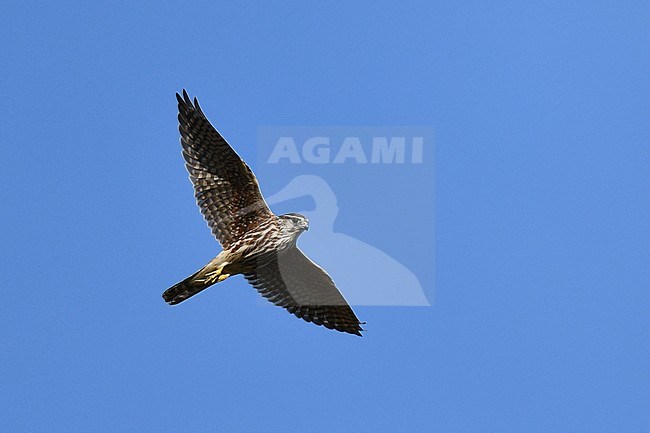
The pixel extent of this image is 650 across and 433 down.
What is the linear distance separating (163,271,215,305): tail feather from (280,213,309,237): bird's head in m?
1.31

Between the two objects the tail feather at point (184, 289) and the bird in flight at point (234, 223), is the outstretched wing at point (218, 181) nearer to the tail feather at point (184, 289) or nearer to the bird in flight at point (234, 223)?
the bird in flight at point (234, 223)

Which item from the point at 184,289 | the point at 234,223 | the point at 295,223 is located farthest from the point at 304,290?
the point at 184,289

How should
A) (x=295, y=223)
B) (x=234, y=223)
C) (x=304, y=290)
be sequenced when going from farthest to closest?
1. (x=304, y=290)
2. (x=234, y=223)
3. (x=295, y=223)

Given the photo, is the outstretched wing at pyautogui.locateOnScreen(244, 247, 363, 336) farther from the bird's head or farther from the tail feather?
the tail feather

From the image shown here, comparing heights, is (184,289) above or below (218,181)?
below

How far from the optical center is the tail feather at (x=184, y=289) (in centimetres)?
1225

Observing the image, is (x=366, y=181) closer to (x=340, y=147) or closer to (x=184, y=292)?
(x=340, y=147)

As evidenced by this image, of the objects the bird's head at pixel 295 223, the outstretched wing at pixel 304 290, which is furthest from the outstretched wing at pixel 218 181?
the outstretched wing at pixel 304 290

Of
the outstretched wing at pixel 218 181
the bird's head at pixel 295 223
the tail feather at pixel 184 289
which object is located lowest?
the tail feather at pixel 184 289

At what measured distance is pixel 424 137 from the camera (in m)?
12.8

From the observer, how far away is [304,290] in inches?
537

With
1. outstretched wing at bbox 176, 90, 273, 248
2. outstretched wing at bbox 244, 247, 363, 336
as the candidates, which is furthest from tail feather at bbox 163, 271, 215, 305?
outstretched wing at bbox 244, 247, 363, 336

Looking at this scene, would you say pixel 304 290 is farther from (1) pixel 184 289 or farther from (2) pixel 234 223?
(1) pixel 184 289

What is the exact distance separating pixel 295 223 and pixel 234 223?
110cm
